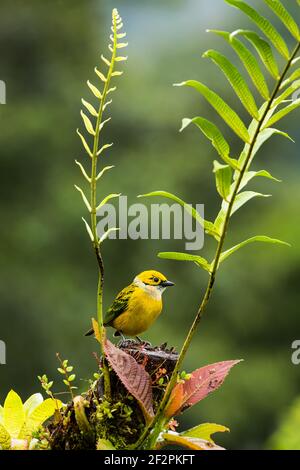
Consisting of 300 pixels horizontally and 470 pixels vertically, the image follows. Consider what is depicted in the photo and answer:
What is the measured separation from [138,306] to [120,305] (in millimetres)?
70

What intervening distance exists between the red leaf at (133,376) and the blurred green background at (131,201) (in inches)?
256

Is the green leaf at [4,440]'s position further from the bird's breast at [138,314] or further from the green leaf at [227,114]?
the bird's breast at [138,314]

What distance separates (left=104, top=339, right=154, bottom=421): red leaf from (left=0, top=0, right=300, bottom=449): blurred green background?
21.4 ft

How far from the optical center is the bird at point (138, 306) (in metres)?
2.46

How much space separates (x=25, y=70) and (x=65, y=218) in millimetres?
2513

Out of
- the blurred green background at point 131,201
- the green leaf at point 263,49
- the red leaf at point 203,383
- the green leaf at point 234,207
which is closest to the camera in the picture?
the green leaf at point 263,49

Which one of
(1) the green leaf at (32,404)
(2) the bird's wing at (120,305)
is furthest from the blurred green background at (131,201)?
(1) the green leaf at (32,404)

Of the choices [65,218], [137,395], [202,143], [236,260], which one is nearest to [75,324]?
[65,218]

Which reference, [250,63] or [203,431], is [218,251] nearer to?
[250,63]

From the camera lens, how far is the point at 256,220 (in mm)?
9391

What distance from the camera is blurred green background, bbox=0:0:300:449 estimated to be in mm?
8398

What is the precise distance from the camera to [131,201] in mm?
8273

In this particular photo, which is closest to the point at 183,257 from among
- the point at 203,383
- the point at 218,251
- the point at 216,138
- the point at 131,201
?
the point at 218,251

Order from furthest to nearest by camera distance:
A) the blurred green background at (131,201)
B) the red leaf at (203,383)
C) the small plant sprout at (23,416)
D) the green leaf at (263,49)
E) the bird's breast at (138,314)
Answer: the blurred green background at (131,201) < the bird's breast at (138,314) < the small plant sprout at (23,416) < the red leaf at (203,383) < the green leaf at (263,49)
